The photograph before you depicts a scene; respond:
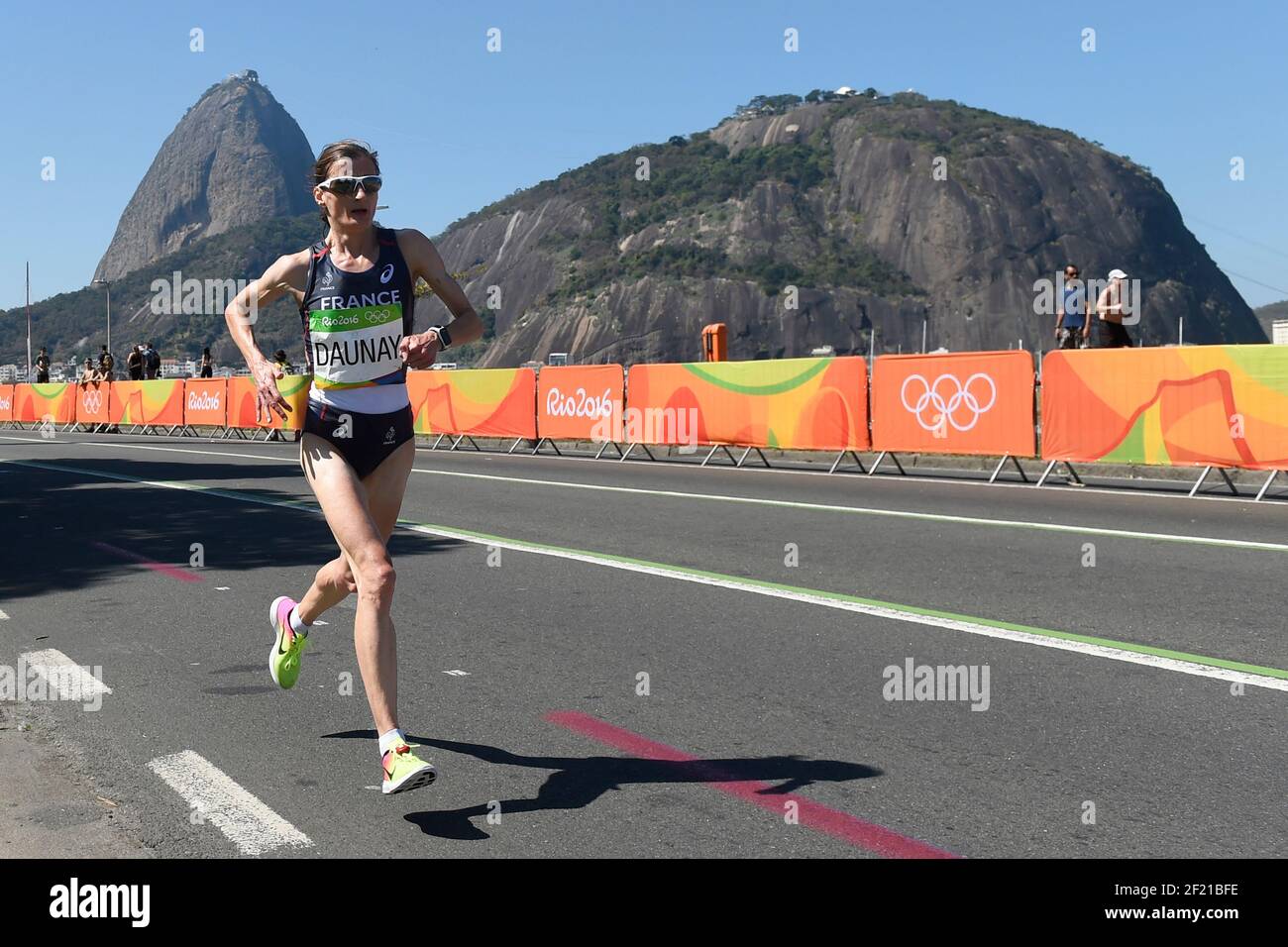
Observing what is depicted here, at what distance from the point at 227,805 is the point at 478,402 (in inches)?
799

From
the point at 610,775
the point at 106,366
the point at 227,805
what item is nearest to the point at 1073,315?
the point at 610,775

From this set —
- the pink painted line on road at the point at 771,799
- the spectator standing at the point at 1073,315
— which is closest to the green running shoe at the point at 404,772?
the pink painted line on road at the point at 771,799

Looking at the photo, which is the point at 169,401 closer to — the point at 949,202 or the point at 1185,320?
the point at 949,202

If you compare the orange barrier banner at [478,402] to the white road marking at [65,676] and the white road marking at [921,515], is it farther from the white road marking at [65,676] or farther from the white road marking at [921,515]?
the white road marking at [65,676]

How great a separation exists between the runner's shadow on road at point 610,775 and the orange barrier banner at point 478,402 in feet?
58.4

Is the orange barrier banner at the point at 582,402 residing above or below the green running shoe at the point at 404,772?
above

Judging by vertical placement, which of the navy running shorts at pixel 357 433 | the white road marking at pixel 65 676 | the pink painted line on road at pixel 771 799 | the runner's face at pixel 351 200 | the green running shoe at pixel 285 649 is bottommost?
the pink painted line on road at pixel 771 799

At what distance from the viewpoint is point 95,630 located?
7.01 m

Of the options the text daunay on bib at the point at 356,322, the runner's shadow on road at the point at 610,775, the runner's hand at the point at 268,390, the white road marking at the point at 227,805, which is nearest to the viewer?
the white road marking at the point at 227,805

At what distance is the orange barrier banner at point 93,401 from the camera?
3703 centimetres

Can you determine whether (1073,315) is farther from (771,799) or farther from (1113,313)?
(771,799)

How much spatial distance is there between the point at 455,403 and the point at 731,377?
7.68m

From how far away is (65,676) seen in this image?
591 cm
